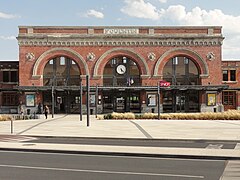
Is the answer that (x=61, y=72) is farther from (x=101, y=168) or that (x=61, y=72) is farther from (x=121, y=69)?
(x=101, y=168)

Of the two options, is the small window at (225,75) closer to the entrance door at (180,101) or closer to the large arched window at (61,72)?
the entrance door at (180,101)

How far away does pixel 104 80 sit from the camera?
164ft

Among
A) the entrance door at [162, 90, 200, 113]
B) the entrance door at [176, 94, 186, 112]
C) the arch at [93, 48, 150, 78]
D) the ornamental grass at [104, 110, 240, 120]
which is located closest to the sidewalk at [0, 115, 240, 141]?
the ornamental grass at [104, 110, 240, 120]

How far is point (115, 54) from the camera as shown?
49.0 meters

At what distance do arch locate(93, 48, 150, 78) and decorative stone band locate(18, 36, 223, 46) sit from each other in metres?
0.90

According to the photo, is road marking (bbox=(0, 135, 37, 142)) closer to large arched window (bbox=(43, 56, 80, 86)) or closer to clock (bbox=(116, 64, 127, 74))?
large arched window (bbox=(43, 56, 80, 86))

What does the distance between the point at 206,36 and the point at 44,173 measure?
42548 millimetres

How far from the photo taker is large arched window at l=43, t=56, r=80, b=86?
164 feet

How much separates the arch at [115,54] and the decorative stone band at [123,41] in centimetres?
90

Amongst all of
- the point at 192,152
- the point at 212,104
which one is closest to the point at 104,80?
the point at 212,104

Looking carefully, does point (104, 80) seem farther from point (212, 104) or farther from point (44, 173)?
point (44, 173)

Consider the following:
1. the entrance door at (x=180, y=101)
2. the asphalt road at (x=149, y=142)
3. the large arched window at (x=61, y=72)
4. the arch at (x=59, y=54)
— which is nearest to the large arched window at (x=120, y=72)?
the arch at (x=59, y=54)

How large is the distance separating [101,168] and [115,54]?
129ft

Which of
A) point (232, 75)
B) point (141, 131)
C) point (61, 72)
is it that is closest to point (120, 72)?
point (61, 72)
